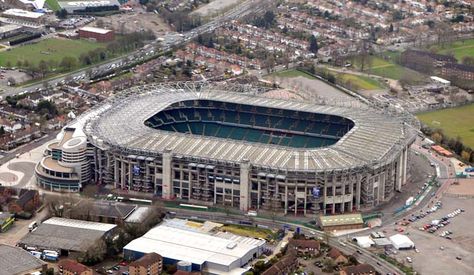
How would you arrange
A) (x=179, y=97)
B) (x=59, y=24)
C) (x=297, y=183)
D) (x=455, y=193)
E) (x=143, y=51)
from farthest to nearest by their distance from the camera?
(x=59, y=24), (x=143, y=51), (x=179, y=97), (x=455, y=193), (x=297, y=183)

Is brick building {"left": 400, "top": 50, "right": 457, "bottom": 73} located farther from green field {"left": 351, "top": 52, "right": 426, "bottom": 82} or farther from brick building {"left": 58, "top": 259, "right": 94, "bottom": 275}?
brick building {"left": 58, "top": 259, "right": 94, "bottom": 275}

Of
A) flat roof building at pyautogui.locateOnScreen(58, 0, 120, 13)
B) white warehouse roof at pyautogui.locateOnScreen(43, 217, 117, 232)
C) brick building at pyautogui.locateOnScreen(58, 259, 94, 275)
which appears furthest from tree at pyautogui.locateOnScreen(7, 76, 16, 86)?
brick building at pyautogui.locateOnScreen(58, 259, 94, 275)

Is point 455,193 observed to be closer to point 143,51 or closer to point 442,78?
point 442,78

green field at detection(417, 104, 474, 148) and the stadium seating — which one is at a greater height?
the stadium seating

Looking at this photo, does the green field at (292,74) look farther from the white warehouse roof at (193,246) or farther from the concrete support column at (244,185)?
the white warehouse roof at (193,246)

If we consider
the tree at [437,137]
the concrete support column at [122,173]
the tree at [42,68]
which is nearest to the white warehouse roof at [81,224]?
the concrete support column at [122,173]

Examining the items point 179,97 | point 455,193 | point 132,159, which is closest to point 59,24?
point 179,97
